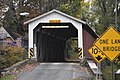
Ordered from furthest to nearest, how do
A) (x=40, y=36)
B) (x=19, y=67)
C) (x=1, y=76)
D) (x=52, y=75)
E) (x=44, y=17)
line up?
(x=40, y=36), (x=44, y=17), (x=19, y=67), (x=52, y=75), (x=1, y=76)

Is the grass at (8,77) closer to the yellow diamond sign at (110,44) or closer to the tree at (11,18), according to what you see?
the yellow diamond sign at (110,44)

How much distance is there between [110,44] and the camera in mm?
14977

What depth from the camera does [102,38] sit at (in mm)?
15234

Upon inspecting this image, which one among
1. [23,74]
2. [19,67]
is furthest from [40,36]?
[23,74]

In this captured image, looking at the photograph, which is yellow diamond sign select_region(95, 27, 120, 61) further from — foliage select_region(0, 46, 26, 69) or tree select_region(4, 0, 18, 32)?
tree select_region(4, 0, 18, 32)

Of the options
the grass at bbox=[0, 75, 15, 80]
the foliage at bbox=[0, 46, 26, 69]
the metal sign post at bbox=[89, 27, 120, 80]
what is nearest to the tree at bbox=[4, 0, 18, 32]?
Answer: the foliage at bbox=[0, 46, 26, 69]

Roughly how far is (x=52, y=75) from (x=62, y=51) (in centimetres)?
3874

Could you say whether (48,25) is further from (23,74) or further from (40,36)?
(23,74)

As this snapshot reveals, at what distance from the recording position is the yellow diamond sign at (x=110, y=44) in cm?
1485

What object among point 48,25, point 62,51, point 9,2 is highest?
point 9,2

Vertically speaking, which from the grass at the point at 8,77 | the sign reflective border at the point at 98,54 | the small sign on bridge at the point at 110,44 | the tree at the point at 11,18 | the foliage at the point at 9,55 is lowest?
the grass at the point at 8,77

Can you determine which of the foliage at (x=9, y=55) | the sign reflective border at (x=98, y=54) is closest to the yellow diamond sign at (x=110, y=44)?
the sign reflective border at (x=98, y=54)

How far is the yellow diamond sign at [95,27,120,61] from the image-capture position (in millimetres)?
14852

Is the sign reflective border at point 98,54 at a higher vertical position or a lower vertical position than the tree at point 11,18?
lower
